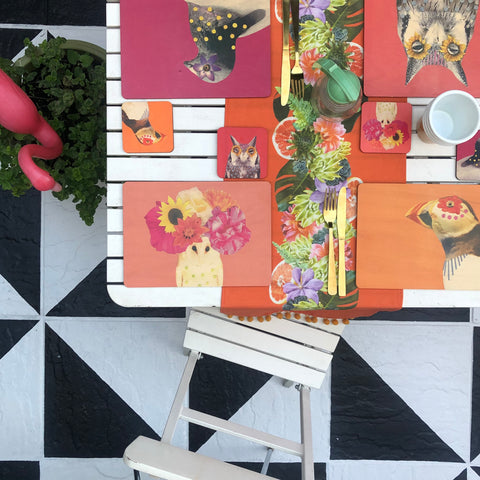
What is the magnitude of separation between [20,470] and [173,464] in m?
1.10

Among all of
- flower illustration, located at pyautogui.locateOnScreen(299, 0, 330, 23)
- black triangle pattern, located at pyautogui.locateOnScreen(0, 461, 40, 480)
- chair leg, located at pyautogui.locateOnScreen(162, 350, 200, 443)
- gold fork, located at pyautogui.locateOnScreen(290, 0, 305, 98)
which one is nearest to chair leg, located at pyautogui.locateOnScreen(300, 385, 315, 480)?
chair leg, located at pyautogui.locateOnScreen(162, 350, 200, 443)

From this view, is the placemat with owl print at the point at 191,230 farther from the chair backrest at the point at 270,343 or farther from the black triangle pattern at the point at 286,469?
the black triangle pattern at the point at 286,469

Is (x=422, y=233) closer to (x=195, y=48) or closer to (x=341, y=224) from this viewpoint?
(x=341, y=224)

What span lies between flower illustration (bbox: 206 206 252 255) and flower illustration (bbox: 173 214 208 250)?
19 millimetres

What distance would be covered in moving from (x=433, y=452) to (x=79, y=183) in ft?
5.10

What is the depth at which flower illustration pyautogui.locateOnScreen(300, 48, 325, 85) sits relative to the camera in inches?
37.2

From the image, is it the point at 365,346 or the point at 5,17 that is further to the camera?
the point at 365,346

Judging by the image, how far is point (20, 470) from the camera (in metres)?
1.62

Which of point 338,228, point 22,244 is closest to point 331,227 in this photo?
point 338,228

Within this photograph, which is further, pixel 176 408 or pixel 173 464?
pixel 176 408

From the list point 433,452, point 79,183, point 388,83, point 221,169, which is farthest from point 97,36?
point 433,452

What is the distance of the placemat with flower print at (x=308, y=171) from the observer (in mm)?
947

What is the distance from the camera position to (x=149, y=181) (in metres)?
0.95

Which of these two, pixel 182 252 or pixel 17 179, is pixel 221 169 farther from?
pixel 17 179
